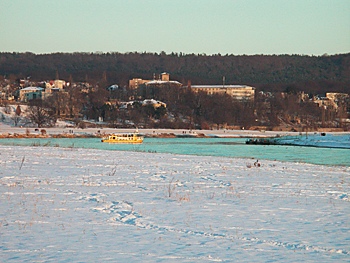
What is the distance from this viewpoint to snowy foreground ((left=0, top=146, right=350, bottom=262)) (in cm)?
887

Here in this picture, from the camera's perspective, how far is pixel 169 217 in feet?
37.6

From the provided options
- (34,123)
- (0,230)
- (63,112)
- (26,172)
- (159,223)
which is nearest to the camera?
(0,230)

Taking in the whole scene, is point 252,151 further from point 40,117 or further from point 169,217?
point 40,117

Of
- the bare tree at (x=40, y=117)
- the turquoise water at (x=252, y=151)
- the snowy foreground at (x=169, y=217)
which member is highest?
the bare tree at (x=40, y=117)

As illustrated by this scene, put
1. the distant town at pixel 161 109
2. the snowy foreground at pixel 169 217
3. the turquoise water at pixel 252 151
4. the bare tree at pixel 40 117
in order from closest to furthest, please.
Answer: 1. the snowy foreground at pixel 169 217
2. the turquoise water at pixel 252 151
3. the bare tree at pixel 40 117
4. the distant town at pixel 161 109

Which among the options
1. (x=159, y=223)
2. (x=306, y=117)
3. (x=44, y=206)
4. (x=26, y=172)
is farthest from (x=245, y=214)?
(x=306, y=117)

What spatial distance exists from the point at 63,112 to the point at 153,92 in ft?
128

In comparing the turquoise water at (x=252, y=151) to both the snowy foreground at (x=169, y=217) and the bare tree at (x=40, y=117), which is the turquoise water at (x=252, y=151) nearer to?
the snowy foreground at (x=169, y=217)

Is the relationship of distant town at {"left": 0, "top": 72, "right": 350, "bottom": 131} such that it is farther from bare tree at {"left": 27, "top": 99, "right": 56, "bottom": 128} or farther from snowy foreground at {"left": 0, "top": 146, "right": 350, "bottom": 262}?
snowy foreground at {"left": 0, "top": 146, "right": 350, "bottom": 262}

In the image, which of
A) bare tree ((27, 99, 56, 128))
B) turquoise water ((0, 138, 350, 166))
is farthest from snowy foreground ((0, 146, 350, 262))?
bare tree ((27, 99, 56, 128))

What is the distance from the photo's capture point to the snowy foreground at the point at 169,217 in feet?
29.1

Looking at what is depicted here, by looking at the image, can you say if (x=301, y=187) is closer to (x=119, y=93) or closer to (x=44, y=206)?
(x=44, y=206)

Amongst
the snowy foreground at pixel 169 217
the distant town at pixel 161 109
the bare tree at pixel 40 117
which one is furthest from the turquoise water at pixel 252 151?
the distant town at pixel 161 109

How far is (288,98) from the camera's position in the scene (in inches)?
5955
